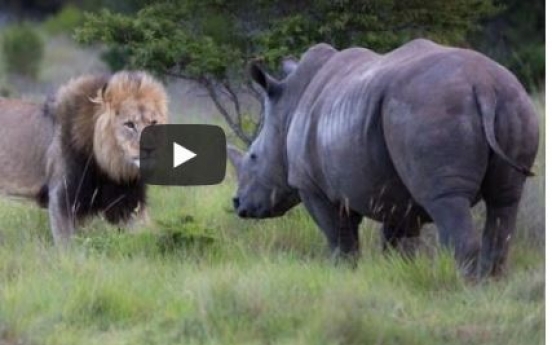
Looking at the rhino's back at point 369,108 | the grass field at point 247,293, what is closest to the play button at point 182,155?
the grass field at point 247,293

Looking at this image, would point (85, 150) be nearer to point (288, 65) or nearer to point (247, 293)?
point (288, 65)

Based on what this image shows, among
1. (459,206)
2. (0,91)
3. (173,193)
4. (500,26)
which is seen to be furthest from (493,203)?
(500,26)

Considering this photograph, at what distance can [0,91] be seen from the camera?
18.1 meters

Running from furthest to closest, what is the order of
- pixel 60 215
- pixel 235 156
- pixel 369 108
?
pixel 60 215
pixel 235 156
pixel 369 108

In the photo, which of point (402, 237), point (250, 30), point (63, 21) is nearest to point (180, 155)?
point (402, 237)

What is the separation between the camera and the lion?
10.4 meters

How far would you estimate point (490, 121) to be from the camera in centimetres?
786

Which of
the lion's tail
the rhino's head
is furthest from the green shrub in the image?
the rhino's head

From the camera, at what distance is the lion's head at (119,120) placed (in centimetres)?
1044

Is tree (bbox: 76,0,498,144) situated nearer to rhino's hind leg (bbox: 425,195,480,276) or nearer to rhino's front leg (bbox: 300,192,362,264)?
rhino's front leg (bbox: 300,192,362,264)

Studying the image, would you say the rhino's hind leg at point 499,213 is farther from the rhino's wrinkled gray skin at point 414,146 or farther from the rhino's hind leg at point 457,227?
the rhino's hind leg at point 457,227

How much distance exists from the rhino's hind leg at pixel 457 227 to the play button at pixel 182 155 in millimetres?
2774

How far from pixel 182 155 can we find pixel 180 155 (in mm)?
41

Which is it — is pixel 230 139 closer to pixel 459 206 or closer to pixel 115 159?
pixel 115 159
